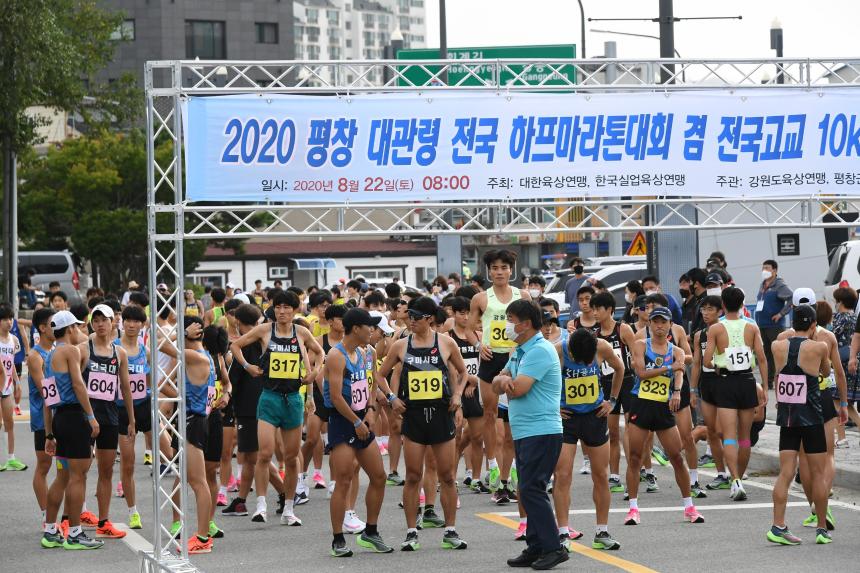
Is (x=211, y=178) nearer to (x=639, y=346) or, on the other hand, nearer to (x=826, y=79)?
(x=639, y=346)

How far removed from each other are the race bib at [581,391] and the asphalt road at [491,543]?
1.14 metres

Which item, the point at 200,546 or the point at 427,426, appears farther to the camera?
the point at 200,546

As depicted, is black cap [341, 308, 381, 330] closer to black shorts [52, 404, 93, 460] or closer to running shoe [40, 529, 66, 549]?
black shorts [52, 404, 93, 460]

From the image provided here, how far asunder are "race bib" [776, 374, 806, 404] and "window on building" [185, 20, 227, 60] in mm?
73009

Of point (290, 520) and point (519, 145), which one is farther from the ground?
point (519, 145)

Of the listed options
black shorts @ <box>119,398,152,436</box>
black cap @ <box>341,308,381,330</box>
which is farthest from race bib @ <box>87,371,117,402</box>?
black cap @ <box>341,308,381,330</box>

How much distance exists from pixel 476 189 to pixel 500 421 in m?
2.76

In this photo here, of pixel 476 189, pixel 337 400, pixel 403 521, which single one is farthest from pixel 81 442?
pixel 476 189

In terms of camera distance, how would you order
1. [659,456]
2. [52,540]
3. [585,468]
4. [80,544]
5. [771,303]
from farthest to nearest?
1. [771,303]
2. [659,456]
3. [585,468]
4. [52,540]
5. [80,544]

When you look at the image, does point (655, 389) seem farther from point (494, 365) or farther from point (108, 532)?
point (108, 532)

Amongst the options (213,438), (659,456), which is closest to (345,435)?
(213,438)

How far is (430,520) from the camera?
37.9 ft

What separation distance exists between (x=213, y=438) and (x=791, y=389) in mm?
4646

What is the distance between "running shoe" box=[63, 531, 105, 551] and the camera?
11.0m
